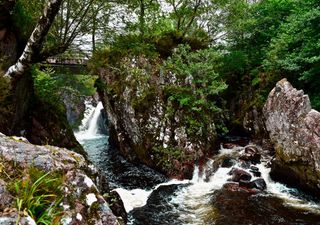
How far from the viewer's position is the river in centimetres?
906

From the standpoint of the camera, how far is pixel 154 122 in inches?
535

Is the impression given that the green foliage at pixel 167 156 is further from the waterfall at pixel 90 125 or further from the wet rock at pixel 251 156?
the waterfall at pixel 90 125

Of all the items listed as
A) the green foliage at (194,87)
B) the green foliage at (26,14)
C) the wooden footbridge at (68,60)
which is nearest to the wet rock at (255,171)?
the green foliage at (194,87)

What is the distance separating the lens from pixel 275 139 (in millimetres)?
11617

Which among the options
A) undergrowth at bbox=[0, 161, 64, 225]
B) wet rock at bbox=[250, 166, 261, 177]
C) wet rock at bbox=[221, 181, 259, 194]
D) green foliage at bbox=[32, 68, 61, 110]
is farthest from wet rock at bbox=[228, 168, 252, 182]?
undergrowth at bbox=[0, 161, 64, 225]

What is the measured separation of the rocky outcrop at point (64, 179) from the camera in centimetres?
238

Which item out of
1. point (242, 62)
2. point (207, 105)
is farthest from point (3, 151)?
point (242, 62)

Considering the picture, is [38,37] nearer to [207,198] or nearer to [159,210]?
[159,210]

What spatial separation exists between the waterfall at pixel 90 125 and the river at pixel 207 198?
7786 millimetres

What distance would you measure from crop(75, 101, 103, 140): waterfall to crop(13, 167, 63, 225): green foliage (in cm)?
1907

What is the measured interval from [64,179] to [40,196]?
0.31m

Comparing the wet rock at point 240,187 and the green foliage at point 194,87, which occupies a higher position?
the green foliage at point 194,87

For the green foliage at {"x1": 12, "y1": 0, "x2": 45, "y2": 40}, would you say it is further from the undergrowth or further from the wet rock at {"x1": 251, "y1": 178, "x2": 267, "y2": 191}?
the wet rock at {"x1": 251, "y1": 178, "x2": 267, "y2": 191}

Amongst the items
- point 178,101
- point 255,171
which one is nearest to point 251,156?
point 255,171
